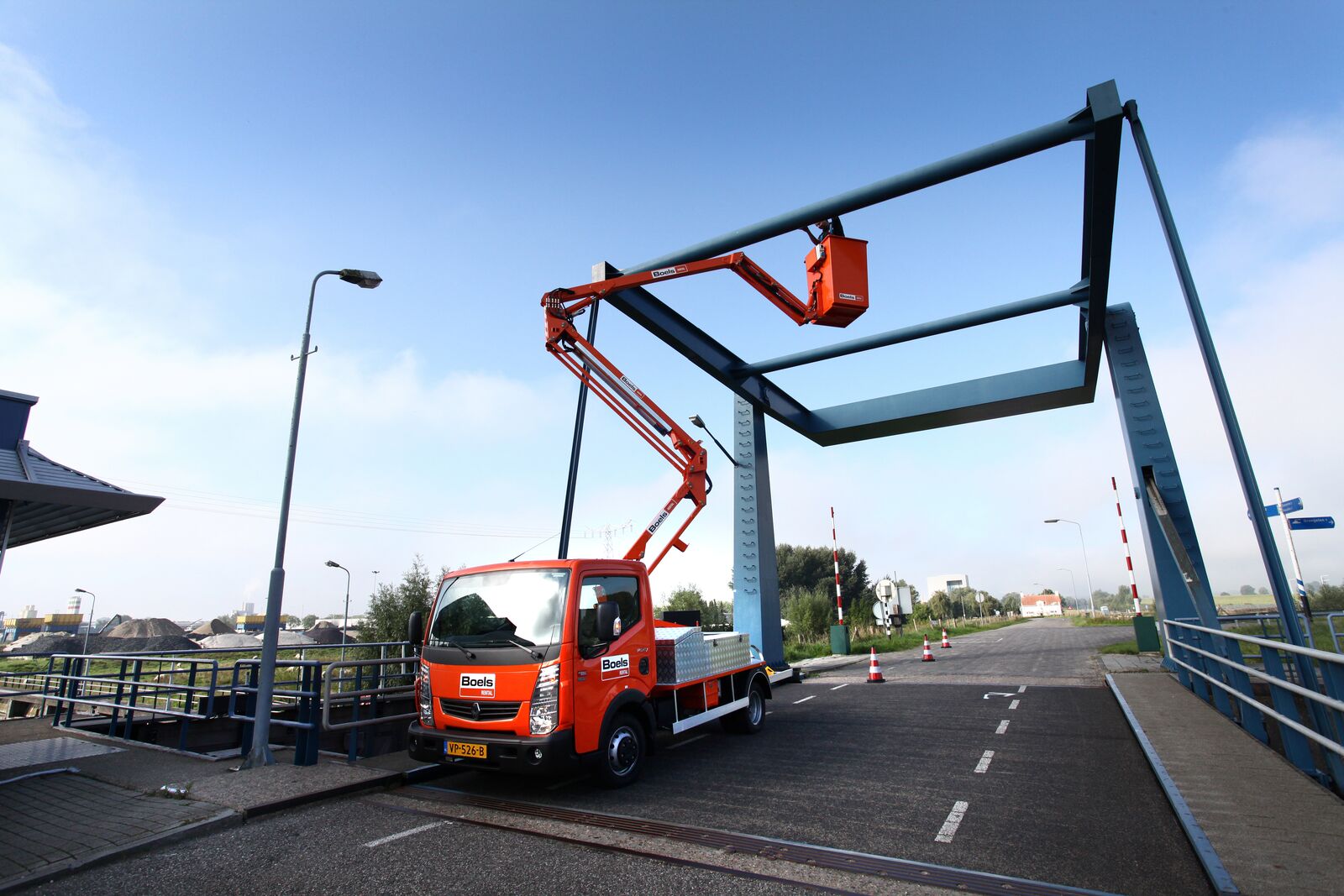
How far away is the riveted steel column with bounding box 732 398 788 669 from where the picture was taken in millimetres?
15766

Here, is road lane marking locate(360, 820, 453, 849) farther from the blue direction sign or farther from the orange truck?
the blue direction sign

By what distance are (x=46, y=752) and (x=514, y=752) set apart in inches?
276

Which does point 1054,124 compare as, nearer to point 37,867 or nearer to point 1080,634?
point 37,867

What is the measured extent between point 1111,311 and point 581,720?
13.8 m

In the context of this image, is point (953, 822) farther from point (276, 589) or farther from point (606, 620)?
point (276, 589)

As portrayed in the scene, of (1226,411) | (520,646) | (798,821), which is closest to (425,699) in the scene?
(520,646)

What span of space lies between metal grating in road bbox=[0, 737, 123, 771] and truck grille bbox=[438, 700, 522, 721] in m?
5.14

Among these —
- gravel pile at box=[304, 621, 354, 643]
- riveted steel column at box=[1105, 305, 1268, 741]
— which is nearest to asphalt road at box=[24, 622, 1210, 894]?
riveted steel column at box=[1105, 305, 1268, 741]

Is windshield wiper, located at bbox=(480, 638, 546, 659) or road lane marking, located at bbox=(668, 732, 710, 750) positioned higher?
windshield wiper, located at bbox=(480, 638, 546, 659)

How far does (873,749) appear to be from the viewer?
8.00 m

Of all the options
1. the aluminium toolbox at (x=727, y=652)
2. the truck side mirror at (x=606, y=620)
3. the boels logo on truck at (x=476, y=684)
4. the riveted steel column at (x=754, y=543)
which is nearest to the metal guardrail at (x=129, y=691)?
the boels logo on truck at (x=476, y=684)

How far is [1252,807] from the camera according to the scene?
480 centimetres

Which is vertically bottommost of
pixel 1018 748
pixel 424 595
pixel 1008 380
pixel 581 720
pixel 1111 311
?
pixel 1018 748

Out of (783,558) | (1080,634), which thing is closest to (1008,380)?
(1080,634)
